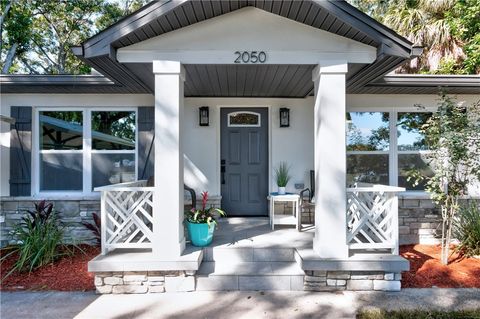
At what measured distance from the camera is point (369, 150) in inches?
217

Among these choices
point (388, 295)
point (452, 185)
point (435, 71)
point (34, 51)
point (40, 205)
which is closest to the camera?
point (388, 295)

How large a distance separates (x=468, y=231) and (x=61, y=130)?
6765 mm

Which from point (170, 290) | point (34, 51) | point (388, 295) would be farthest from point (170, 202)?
point (34, 51)

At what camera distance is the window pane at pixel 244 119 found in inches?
226

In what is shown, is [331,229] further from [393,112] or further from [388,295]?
[393,112]

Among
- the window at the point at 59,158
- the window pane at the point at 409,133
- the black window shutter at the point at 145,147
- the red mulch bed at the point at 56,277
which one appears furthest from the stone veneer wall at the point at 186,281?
the window pane at the point at 409,133

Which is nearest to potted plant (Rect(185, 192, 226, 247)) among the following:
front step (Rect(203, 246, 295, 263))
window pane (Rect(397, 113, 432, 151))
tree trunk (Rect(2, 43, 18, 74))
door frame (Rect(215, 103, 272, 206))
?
front step (Rect(203, 246, 295, 263))

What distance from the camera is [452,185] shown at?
425cm

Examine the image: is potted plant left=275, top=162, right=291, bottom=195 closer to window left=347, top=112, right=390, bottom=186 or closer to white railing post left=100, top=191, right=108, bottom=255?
window left=347, top=112, right=390, bottom=186

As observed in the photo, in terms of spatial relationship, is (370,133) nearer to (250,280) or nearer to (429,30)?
(250,280)

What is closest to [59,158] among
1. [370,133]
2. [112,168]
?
[112,168]

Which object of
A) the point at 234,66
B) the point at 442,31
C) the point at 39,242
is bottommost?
the point at 39,242

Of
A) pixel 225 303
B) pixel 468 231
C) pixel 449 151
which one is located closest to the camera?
pixel 225 303

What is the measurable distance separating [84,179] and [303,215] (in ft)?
12.6
